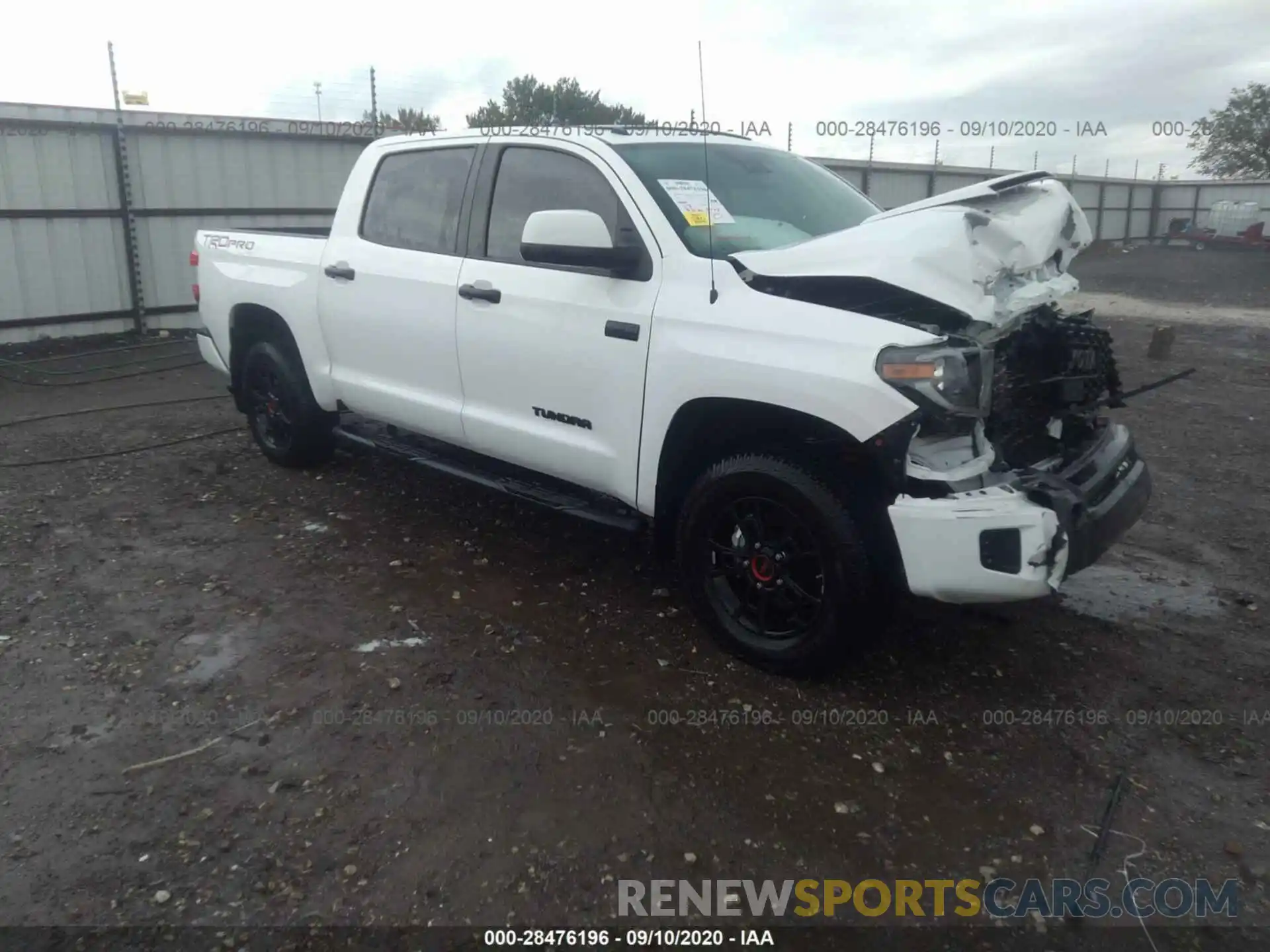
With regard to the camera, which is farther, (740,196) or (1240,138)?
(1240,138)

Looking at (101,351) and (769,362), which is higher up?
(769,362)

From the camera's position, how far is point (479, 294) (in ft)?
14.0

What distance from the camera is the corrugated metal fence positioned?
1000 centimetres

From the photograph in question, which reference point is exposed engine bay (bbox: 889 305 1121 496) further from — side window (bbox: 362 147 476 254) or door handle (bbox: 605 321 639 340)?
side window (bbox: 362 147 476 254)

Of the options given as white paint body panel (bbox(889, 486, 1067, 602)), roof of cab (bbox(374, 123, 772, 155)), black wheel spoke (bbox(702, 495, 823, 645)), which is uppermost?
roof of cab (bbox(374, 123, 772, 155))

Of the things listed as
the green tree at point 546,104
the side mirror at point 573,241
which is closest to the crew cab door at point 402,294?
the side mirror at point 573,241

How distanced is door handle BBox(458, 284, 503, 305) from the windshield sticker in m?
0.86

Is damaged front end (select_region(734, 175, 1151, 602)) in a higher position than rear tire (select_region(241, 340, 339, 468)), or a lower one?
higher

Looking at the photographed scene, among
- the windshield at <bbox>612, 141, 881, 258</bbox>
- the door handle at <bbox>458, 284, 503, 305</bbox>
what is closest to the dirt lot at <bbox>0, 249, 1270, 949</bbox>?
the door handle at <bbox>458, 284, 503, 305</bbox>

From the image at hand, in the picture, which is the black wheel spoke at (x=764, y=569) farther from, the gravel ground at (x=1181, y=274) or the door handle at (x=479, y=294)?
the gravel ground at (x=1181, y=274)

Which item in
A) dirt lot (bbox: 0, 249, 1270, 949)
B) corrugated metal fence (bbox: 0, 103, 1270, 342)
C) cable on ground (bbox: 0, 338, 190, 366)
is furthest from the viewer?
corrugated metal fence (bbox: 0, 103, 1270, 342)

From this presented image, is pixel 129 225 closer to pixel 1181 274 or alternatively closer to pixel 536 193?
pixel 536 193

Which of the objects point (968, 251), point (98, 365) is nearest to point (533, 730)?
point (968, 251)

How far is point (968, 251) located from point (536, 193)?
1.91 metres
